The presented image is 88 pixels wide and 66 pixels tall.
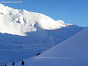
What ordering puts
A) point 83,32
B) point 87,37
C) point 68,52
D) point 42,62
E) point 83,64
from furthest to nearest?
point 83,32, point 87,37, point 68,52, point 42,62, point 83,64

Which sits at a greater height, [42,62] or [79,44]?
[79,44]

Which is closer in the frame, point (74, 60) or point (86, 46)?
point (74, 60)

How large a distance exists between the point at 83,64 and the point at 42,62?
8.95 m

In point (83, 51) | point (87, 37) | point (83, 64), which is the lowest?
point (83, 64)

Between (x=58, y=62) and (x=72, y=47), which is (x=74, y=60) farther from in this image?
(x=72, y=47)

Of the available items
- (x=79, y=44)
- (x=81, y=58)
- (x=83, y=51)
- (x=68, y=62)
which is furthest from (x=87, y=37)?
(x=68, y=62)

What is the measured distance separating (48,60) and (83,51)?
8476 mm

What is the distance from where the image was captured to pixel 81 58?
3241 cm

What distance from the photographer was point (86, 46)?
3812 cm

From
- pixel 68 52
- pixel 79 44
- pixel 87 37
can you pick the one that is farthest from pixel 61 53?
pixel 87 37

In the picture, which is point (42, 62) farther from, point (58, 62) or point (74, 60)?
point (74, 60)

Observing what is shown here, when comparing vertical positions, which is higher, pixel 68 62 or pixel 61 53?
pixel 61 53

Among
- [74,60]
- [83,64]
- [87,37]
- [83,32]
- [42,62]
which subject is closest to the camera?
[83,64]

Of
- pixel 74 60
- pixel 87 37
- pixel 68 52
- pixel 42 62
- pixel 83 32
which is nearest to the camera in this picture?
pixel 74 60
